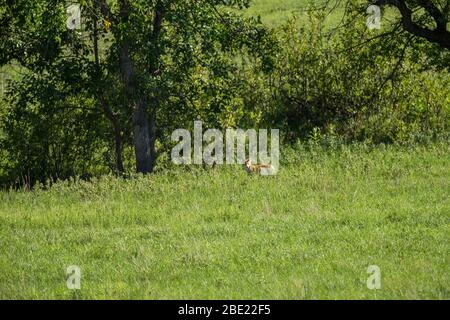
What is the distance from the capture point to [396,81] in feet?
61.1

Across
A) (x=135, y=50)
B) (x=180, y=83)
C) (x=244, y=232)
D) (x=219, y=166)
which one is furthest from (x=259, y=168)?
(x=244, y=232)

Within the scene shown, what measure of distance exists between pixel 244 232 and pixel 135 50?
231 inches

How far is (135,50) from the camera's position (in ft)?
52.3

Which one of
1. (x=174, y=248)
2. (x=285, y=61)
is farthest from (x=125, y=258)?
(x=285, y=61)

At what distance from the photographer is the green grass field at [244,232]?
30.1ft

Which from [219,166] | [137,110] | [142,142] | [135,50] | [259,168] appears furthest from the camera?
[142,142]

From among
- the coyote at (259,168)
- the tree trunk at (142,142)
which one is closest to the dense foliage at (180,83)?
the tree trunk at (142,142)

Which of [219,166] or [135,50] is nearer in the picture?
[135,50]

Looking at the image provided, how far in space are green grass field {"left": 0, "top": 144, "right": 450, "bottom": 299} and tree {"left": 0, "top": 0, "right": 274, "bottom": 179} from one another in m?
1.80

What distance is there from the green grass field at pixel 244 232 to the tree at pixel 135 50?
1796 mm

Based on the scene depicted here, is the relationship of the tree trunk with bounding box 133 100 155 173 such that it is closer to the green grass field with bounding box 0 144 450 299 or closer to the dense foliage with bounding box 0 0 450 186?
the dense foliage with bounding box 0 0 450 186

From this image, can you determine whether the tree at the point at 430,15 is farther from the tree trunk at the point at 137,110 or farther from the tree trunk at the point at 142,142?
the tree trunk at the point at 142,142

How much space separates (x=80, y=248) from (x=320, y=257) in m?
3.13

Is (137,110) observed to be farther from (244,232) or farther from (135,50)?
(244,232)
